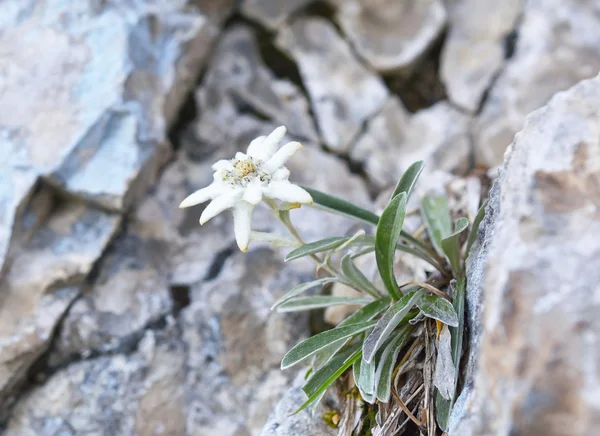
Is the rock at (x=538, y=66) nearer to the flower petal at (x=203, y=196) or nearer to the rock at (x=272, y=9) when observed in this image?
the rock at (x=272, y=9)

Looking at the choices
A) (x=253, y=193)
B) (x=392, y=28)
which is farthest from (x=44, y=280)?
(x=392, y=28)

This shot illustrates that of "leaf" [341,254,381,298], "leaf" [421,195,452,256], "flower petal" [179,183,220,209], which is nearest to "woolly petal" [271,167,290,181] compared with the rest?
"flower petal" [179,183,220,209]

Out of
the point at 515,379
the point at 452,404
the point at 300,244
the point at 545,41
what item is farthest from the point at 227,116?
the point at 515,379

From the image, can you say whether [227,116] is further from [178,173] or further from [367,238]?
[367,238]

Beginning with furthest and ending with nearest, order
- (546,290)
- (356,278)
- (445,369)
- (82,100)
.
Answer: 1. (82,100)
2. (356,278)
3. (445,369)
4. (546,290)

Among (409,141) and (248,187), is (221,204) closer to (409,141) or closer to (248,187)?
(248,187)
